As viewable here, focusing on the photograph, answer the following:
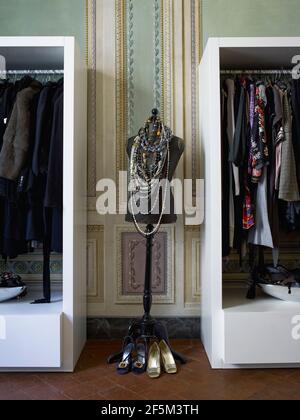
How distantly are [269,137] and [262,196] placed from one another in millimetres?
356

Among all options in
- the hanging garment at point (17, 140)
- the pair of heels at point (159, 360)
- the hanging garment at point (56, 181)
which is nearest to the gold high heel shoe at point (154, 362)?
the pair of heels at point (159, 360)

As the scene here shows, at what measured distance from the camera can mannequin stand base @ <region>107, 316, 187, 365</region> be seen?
216cm

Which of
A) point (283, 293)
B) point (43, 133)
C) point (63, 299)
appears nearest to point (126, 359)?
point (63, 299)

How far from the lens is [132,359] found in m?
2.11

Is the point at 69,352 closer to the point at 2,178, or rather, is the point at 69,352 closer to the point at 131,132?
the point at 2,178

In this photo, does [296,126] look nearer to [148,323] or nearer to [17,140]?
[148,323]

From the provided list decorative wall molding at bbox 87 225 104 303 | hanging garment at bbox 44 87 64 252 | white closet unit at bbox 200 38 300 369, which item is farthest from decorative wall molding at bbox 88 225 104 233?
white closet unit at bbox 200 38 300 369

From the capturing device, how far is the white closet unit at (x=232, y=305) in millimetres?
1997

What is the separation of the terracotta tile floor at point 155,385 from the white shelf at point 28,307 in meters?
0.34

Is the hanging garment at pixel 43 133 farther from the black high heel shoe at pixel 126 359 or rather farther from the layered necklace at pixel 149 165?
the black high heel shoe at pixel 126 359

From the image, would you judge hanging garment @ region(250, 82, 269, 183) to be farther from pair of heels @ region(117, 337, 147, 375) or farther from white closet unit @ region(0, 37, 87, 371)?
pair of heels @ region(117, 337, 147, 375)

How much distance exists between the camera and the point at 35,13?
257 cm

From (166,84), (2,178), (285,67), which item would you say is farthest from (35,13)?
(285,67)
